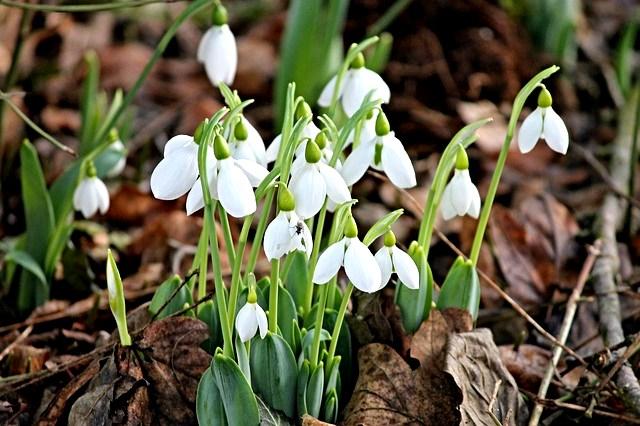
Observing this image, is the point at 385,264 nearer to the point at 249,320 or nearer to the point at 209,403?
the point at 249,320

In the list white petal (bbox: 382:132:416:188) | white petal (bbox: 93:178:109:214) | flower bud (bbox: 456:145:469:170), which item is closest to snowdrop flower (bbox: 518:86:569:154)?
flower bud (bbox: 456:145:469:170)

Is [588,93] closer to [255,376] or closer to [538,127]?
[538,127]

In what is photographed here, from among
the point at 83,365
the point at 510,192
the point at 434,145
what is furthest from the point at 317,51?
the point at 83,365

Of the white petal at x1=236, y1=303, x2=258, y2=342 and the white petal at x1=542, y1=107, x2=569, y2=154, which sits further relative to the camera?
the white petal at x1=542, y1=107, x2=569, y2=154

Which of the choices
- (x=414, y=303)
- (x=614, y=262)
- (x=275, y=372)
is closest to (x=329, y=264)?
(x=275, y=372)

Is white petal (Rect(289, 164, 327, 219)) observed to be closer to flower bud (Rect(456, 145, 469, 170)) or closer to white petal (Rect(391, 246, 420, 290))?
white petal (Rect(391, 246, 420, 290))

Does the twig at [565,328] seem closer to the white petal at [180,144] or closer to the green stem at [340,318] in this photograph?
the green stem at [340,318]

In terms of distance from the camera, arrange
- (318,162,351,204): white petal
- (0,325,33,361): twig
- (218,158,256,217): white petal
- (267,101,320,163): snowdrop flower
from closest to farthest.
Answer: (218,158,256,217): white petal → (318,162,351,204): white petal → (267,101,320,163): snowdrop flower → (0,325,33,361): twig
